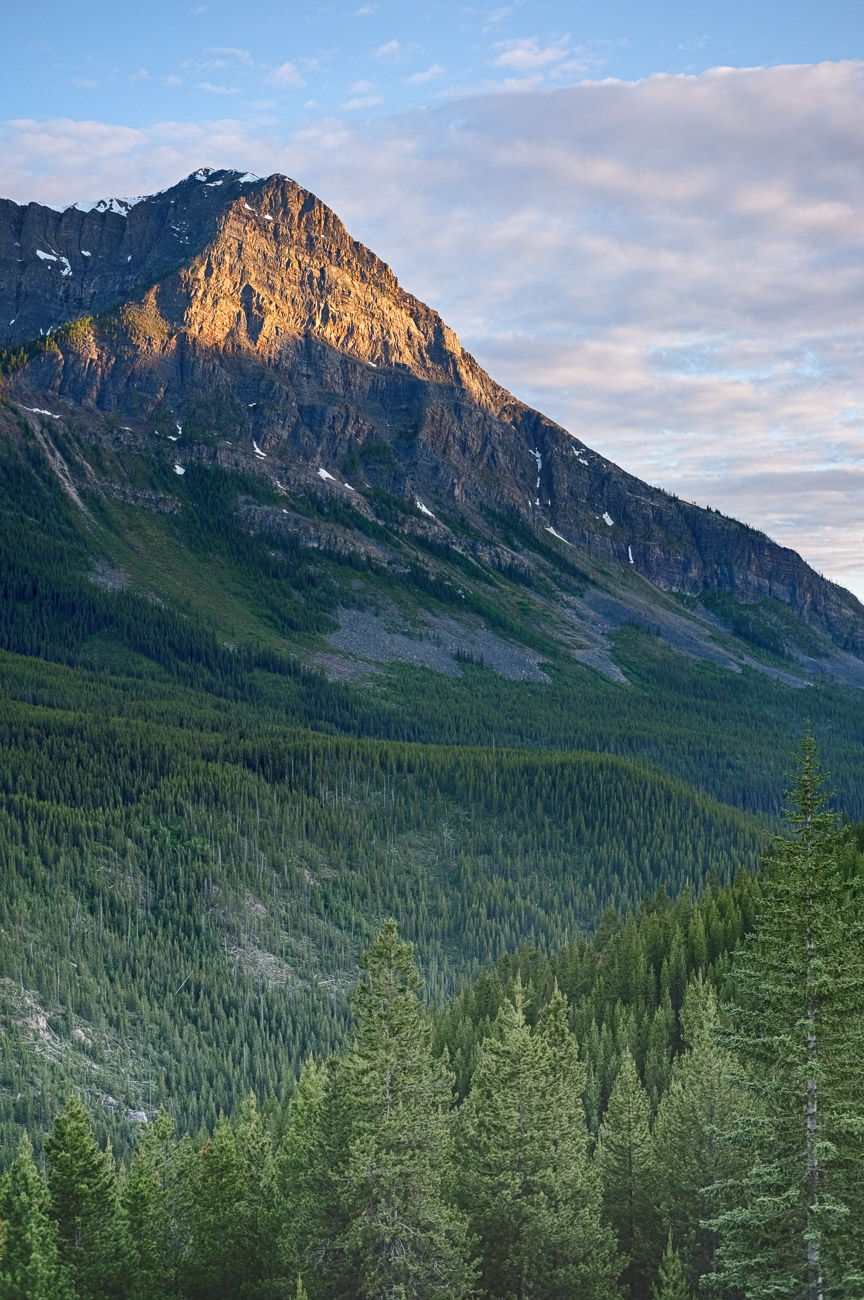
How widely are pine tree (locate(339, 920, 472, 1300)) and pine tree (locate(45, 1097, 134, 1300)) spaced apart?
16.8 m

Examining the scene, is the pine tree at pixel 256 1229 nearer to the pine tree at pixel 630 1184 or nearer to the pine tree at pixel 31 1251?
the pine tree at pixel 31 1251

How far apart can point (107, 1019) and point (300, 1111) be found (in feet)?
383

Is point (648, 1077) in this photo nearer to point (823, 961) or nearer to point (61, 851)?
point (823, 961)

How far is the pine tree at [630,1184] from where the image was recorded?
Result: 46875 mm

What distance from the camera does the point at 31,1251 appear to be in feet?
162

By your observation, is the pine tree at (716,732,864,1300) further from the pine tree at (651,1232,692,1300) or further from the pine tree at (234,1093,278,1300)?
the pine tree at (234,1093,278,1300)

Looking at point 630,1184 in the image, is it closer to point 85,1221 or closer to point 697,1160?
point 697,1160

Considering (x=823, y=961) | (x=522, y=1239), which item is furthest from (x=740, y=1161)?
(x=823, y=961)

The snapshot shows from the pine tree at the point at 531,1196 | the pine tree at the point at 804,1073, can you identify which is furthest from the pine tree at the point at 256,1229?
the pine tree at the point at 804,1073

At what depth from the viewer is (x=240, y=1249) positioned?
166 feet

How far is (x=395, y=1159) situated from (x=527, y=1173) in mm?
6412

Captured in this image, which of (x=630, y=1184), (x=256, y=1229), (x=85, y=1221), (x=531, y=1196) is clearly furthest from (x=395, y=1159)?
(x=85, y=1221)

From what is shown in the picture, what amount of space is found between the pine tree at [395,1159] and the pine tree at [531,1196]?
2.51 meters

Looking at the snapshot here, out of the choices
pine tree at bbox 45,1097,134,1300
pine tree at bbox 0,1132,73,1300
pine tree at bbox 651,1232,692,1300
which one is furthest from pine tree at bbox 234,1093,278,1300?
pine tree at bbox 651,1232,692,1300
